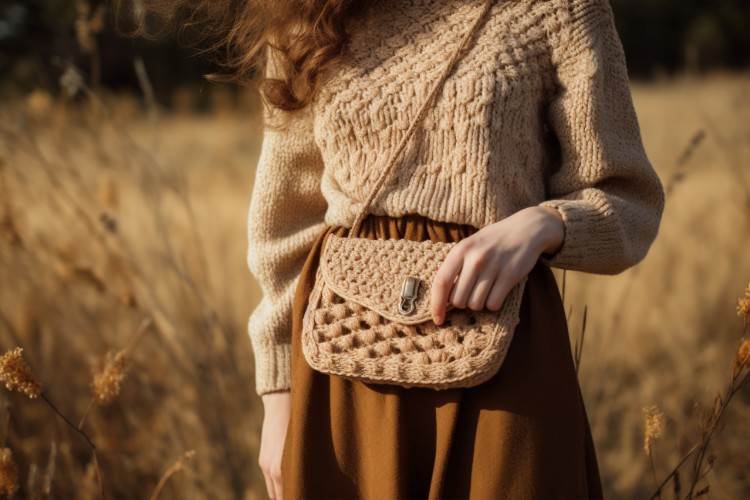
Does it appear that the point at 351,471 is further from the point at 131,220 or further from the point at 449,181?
the point at 131,220

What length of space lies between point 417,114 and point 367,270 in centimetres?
23

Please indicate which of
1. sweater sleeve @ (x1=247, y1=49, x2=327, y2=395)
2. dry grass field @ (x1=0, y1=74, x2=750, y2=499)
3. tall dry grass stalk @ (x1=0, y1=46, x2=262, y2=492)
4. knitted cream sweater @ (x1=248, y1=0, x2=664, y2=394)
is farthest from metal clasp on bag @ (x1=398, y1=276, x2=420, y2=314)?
tall dry grass stalk @ (x1=0, y1=46, x2=262, y2=492)

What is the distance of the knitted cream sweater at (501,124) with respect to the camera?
94cm

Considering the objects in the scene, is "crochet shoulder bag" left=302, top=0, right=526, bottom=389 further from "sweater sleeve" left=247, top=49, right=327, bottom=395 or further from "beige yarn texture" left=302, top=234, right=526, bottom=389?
"sweater sleeve" left=247, top=49, right=327, bottom=395

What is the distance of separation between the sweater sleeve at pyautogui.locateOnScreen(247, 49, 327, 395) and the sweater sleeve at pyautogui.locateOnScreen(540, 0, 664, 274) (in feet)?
1.34

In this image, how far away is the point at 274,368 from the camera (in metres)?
1.17

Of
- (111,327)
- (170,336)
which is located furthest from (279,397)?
(111,327)

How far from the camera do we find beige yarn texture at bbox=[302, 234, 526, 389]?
892 mm

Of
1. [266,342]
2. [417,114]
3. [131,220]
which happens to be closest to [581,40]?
[417,114]

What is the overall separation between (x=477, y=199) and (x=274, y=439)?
52 centimetres

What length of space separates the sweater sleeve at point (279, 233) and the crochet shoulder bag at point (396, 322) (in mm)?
165

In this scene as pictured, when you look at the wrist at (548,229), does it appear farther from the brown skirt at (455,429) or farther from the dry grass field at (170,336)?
the dry grass field at (170,336)

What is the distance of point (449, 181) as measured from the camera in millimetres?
967

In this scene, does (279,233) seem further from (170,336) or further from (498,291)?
(170,336)
